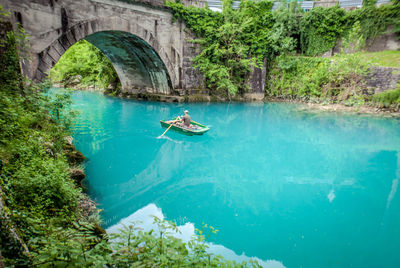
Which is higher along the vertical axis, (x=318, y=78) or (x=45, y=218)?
(x=318, y=78)

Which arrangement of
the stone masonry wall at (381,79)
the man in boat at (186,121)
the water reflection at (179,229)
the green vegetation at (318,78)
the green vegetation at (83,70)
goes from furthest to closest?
the green vegetation at (83,70) < the green vegetation at (318,78) < the stone masonry wall at (381,79) < the man in boat at (186,121) < the water reflection at (179,229)

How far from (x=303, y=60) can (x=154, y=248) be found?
18256 millimetres

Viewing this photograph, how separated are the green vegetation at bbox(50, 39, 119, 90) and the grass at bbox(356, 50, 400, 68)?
61.1ft

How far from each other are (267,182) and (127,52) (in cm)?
1299

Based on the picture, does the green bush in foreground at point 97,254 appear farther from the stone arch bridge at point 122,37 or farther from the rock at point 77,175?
the stone arch bridge at point 122,37

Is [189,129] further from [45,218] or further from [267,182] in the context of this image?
[45,218]

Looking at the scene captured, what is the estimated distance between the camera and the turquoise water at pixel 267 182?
4203 millimetres

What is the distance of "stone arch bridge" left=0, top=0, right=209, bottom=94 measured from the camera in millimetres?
8797

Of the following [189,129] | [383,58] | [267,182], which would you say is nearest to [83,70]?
[189,129]

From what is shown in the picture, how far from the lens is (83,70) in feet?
72.6

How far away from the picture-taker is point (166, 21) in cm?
1396

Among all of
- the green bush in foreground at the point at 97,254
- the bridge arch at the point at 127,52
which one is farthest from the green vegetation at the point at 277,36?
the green bush in foreground at the point at 97,254

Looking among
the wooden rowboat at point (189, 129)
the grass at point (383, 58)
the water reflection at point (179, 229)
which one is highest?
the grass at point (383, 58)

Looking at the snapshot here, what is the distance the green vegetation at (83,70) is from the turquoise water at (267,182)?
9.52 meters
